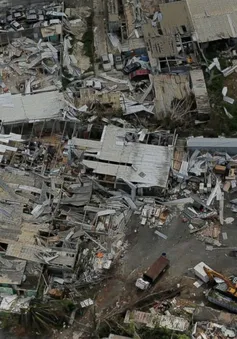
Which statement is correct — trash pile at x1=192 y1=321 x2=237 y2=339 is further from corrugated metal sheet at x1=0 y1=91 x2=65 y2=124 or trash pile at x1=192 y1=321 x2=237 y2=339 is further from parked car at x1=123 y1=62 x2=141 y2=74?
parked car at x1=123 y1=62 x2=141 y2=74

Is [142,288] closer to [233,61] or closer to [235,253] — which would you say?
[235,253]

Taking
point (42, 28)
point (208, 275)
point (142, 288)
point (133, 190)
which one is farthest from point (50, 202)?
point (42, 28)

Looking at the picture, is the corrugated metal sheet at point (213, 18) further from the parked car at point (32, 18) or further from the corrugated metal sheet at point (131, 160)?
the parked car at point (32, 18)

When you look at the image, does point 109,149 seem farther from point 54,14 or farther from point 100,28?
point 54,14

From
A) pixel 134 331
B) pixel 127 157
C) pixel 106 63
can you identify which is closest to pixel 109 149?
pixel 127 157

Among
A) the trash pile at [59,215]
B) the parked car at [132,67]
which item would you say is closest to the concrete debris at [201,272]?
the trash pile at [59,215]

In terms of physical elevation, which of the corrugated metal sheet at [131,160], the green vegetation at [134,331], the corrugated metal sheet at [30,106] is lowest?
the green vegetation at [134,331]
